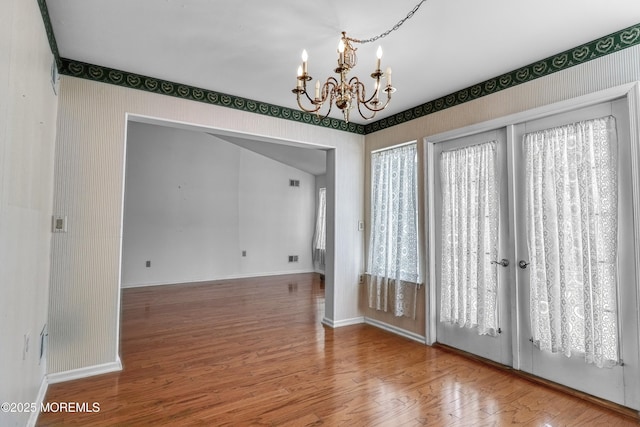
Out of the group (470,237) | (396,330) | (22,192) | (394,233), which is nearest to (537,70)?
(470,237)

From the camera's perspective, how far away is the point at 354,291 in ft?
14.4

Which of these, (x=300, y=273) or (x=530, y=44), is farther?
(x=300, y=273)

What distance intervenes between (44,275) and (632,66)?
4482 mm

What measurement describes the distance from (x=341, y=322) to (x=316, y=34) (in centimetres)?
330

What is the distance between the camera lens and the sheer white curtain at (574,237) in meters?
2.32

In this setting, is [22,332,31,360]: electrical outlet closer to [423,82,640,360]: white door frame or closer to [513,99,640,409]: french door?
[423,82,640,360]: white door frame

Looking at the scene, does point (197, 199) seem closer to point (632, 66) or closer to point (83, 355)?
point (83, 355)

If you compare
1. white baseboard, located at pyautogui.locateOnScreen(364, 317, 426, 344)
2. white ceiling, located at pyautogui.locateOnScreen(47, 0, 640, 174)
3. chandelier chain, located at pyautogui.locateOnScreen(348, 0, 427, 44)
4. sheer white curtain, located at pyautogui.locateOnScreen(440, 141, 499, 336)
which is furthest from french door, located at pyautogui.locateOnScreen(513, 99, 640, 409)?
chandelier chain, located at pyautogui.locateOnScreen(348, 0, 427, 44)

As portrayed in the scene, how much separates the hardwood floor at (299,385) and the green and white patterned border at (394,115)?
2575mm

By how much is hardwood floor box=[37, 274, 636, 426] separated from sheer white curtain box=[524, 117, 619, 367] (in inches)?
18.9

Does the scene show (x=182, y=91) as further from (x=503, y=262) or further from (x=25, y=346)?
(x=503, y=262)

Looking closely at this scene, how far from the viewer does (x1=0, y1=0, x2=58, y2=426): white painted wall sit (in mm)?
1379

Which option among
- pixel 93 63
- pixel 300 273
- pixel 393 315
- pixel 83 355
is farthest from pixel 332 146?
pixel 300 273

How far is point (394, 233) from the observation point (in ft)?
13.1
